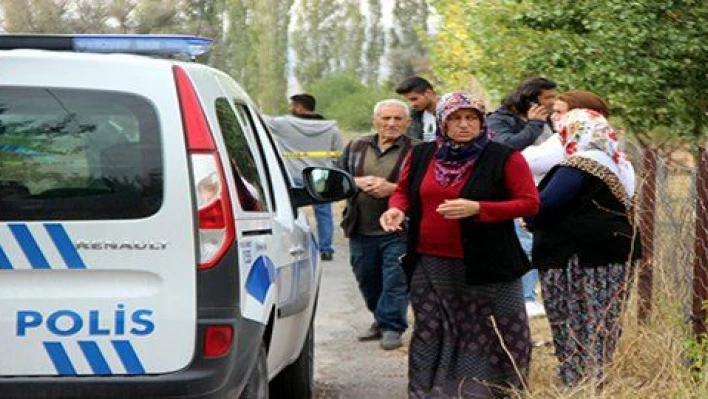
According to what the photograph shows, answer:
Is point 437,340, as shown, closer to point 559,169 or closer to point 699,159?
point 559,169

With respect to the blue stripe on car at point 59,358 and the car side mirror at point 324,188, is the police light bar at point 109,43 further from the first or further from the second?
the car side mirror at point 324,188

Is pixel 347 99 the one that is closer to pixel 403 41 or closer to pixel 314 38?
pixel 314 38

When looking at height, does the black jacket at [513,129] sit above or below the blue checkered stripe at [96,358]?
below

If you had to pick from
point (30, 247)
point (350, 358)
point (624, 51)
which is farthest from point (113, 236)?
point (624, 51)

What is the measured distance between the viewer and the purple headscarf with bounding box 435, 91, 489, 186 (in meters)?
7.46

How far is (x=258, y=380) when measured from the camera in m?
5.95

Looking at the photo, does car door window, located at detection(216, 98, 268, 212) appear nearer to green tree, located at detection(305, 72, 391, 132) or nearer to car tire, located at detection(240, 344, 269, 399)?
car tire, located at detection(240, 344, 269, 399)

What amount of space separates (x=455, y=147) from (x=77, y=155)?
2.62 metres

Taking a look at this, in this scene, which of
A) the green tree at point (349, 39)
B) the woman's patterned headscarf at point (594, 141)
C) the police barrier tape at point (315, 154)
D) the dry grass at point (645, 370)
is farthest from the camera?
the green tree at point (349, 39)

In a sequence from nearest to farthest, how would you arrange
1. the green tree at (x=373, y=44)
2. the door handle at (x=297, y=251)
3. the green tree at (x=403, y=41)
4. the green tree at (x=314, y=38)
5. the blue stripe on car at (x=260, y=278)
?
the blue stripe on car at (x=260, y=278) → the door handle at (x=297, y=251) → the green tree at (x=314, y=38) → the green tree at (x=403, y=41) → the green tree at (x=373, y=44)

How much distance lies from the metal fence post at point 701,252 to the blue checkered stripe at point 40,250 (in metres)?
3.22

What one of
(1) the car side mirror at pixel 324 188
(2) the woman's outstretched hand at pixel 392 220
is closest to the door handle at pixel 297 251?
(1) the car side mirror at pixel 324 188

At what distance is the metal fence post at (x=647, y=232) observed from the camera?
8797 mm

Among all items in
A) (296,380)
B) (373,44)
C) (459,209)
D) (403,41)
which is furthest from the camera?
(403,41)
